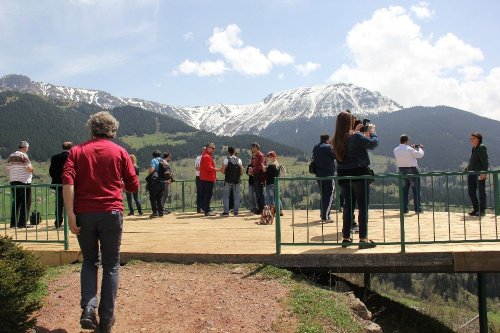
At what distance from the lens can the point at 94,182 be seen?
16.2 ft

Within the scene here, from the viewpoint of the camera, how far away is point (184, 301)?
20.6ft

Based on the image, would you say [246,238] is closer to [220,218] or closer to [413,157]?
[220,218]

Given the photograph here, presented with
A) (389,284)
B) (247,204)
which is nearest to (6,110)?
(389,284)

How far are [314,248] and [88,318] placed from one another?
4.04 meters

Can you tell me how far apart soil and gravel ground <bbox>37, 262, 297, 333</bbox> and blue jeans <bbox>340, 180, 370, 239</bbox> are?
1.64 meters

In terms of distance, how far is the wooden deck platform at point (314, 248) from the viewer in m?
7.05

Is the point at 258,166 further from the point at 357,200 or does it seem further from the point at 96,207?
the point at 96,207

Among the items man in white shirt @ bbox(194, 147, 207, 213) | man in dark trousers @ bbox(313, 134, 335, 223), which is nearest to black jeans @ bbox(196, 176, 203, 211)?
man in white shirt @ bbox(194, 147, 207, 213)


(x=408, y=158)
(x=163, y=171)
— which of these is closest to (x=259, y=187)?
(x=163, y=171)

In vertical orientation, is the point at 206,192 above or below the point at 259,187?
below

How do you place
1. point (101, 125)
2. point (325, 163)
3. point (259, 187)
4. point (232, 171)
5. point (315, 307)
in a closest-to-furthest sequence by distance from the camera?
point (101, 125) → point (315, 307) → point (325, 163) → point (232, 171) → point (259, 187)

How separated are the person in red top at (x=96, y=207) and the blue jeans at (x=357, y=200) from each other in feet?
12.1

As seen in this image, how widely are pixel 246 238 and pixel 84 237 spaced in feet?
14.9

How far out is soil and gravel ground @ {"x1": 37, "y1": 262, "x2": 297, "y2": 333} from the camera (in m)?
5.66
